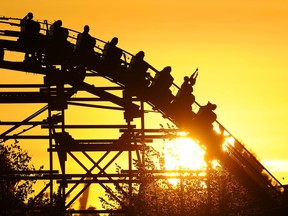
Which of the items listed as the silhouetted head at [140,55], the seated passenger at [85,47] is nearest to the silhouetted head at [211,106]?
the silhouetted head at [140,55]

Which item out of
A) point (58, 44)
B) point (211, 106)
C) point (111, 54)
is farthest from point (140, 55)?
point (211, 106)

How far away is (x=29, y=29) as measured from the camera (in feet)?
93.3

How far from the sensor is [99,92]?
1169 inches

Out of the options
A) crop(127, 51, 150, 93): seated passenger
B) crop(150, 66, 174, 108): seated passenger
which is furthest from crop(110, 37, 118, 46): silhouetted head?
crop(150, 66, 174, 108): seated passenger

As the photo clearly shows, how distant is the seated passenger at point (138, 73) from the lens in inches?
1156

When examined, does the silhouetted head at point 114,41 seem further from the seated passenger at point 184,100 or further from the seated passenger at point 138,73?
the seated passenger at point 184,100

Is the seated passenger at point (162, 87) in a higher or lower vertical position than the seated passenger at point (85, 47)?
lower

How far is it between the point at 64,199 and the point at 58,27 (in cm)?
566

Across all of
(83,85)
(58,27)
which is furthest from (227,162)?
(58,27)

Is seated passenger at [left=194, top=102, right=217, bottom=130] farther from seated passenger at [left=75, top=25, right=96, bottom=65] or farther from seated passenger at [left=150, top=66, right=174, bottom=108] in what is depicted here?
seated passenger at [left=75, top=25, right=96, bottom=65]

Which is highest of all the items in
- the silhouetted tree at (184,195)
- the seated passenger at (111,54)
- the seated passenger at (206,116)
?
the seated passenger at (111,54)

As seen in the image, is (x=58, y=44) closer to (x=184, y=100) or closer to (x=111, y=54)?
(x=111, y=54)

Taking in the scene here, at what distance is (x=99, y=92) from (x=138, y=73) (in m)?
1.49

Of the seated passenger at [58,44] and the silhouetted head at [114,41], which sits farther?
the silhouetted head at [114,41]
